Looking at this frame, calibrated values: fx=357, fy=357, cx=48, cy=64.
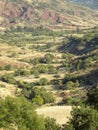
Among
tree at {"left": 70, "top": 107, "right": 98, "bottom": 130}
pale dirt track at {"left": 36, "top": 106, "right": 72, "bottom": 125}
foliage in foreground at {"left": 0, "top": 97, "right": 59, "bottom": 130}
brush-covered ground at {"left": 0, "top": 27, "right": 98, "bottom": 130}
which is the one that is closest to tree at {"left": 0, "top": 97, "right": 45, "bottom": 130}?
foliage in foreground at {"left": 0, "top": 97, "right": 59, "bottom": 130}

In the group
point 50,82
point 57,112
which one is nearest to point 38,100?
point 57,112

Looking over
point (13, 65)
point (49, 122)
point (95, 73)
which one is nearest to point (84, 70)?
point (95, 73)

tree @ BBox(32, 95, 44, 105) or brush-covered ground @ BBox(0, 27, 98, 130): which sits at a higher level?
brush-covered ground @ BBox(0, 27, 98, 130)

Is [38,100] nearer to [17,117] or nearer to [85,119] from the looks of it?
[17,117]

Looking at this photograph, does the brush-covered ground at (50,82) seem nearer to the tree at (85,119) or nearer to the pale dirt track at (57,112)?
the pale dirt track at (57,112)

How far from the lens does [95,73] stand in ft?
418

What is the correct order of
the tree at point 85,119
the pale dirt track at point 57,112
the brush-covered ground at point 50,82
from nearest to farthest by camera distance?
1. the tree at point 85,119
2. the pale dirt track at point 57,112
3. the brush-covered ground at point 50,82

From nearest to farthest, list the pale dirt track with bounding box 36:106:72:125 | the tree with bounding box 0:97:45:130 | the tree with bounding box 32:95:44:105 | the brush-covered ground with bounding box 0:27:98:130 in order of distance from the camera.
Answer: the tree with bounding box 0:97:45:130, the pale dirt track with bounding box 36:106:72:125, the brush-covered ground with bounding box 0:27:98:130, the tree with bounding box 32:95:44:105

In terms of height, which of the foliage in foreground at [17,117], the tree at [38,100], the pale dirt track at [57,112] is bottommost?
the pale dirt track at [57,112]

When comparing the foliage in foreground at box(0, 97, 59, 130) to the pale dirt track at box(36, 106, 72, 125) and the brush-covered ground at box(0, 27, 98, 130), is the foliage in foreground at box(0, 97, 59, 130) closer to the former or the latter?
the brush-covered ground at box(0, 27, 98, 130)

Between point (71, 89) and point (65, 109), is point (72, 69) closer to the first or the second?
point (71, 89)

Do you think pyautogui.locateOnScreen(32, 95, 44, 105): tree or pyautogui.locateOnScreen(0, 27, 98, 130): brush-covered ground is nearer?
pyautogui.locateOnScreen(0, 27, 98, 130): brush-covered ground

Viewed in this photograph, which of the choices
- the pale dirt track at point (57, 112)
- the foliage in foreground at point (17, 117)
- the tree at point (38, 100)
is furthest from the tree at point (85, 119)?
the tree at point (38, 100)

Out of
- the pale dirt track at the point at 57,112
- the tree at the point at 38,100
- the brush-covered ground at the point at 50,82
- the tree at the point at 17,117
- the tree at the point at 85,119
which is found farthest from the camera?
the tree at the point at 38,100
